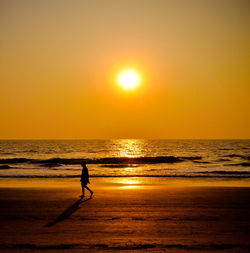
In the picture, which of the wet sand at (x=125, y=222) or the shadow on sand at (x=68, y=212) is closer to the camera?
the wet sand at (x=125, y=222)

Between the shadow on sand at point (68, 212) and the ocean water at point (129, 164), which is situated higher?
the shadow on sand at point (68, 212)

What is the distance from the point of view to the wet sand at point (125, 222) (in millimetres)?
8086

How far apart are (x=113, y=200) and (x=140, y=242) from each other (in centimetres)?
620

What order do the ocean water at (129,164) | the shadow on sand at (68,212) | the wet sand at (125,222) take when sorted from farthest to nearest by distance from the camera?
the ocean water at (129,164) → the shadow on sand at (68,212) → the wet sand at (125,222)

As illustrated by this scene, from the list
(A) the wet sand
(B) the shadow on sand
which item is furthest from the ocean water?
(B) the shadow on sand

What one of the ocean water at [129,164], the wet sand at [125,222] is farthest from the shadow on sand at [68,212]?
the ocean water at [129,164]

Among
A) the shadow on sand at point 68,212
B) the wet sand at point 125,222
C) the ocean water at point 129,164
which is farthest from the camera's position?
the ocean water at point 129,164

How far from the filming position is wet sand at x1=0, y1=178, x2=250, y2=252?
8.09 m

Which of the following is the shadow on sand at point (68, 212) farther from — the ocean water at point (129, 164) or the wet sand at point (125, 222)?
the ocean water at point (129, 164)

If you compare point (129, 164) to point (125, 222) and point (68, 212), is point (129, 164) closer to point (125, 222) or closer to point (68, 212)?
point (68, 212)

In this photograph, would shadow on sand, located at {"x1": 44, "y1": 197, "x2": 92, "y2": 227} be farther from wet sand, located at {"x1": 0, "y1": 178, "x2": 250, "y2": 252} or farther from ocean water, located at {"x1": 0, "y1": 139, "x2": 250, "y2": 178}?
ocean water, located at {"x1": 0, "y1": 139, "x2": 250, "y2": 178}

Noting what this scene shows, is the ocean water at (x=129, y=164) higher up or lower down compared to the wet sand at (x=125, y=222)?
lower down

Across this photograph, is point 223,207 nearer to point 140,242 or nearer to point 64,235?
point 140,242

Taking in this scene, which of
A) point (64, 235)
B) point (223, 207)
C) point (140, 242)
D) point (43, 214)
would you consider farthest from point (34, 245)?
point (223, 207)
